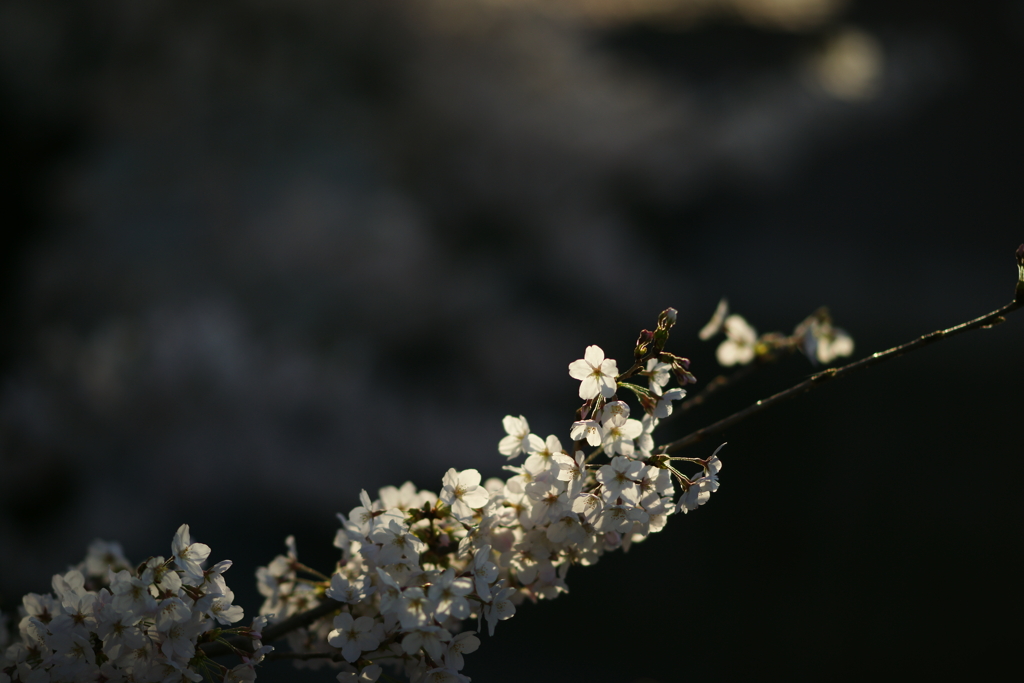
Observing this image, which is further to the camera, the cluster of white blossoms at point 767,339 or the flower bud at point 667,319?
the cluster of white blossoms at point 767,339

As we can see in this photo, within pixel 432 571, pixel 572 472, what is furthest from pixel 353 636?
pixel 572 472

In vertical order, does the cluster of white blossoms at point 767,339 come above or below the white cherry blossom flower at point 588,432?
above

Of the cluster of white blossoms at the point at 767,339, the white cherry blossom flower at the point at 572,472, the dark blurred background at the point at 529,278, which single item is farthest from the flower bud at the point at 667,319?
the dark blurred background at the point at 529,278

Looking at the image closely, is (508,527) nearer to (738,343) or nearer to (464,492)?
(464,492)

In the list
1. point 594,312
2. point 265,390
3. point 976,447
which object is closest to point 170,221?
point 265,390

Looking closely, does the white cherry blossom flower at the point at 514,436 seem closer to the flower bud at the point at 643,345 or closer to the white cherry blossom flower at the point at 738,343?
the flower bud at the point at 643,345

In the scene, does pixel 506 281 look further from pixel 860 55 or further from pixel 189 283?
pixel 860 55

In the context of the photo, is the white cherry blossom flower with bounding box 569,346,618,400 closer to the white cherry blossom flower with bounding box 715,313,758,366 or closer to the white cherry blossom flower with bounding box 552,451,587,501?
the white cherry blossom flower with bounding box 552,451,587,501

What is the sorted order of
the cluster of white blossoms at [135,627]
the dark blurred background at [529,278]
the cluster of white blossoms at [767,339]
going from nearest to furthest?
the cluster of white blossoms at [135,627] → the cluster of white blossoms at [767,339] → the dark blurred background at [529,278]

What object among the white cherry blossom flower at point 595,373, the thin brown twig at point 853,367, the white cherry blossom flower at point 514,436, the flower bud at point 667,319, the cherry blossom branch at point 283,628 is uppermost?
the flower bud at point 667,319
